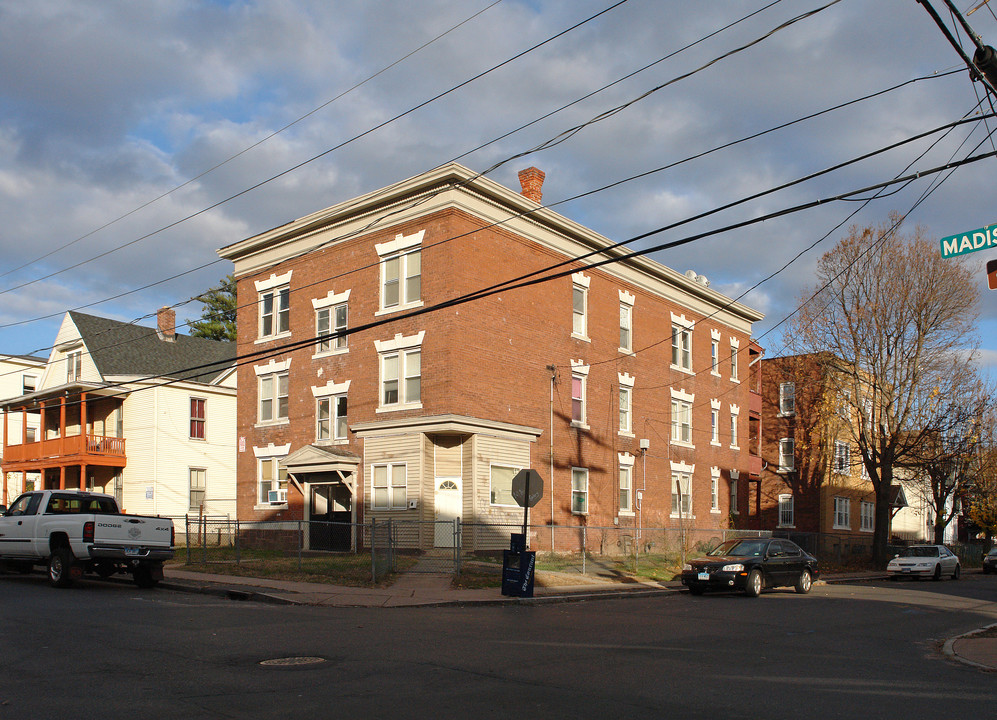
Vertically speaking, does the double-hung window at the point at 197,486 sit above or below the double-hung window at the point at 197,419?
below

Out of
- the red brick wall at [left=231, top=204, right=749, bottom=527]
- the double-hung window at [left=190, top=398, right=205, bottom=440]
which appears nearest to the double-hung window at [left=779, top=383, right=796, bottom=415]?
the red brick wall at [left=231, top=204, right=749, bottom=527]

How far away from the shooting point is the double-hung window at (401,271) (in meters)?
29.1

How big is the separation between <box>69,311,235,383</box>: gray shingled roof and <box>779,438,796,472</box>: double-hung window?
30620 millimetres

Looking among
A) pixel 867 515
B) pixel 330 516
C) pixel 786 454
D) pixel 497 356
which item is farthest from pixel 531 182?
pixel 867 515

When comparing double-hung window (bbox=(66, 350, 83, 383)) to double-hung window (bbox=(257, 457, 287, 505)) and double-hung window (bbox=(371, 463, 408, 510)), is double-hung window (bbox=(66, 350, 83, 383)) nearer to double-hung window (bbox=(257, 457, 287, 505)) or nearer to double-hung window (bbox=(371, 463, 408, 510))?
double-hung window (bbox=(257, 457, 287, 505))

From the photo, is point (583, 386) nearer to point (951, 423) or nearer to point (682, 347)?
point (682, 347)

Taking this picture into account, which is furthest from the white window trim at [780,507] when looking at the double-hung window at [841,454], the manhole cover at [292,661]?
the manhole cover at [292,661]

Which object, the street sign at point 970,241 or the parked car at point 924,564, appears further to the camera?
A: the parked car at point 924,564

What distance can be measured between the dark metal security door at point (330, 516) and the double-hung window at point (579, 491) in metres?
7.97

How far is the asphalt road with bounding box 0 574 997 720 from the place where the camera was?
27.4 ft


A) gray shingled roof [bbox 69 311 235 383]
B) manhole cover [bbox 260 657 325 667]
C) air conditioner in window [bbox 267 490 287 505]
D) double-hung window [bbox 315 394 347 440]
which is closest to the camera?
manhole cover [bbox 260 657 325 667]

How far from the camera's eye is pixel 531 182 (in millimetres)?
A: 33375

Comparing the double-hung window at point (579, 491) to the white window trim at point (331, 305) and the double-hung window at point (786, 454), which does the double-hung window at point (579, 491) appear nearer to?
the white window trim at point (331, 305)

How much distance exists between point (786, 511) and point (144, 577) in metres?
39.4
